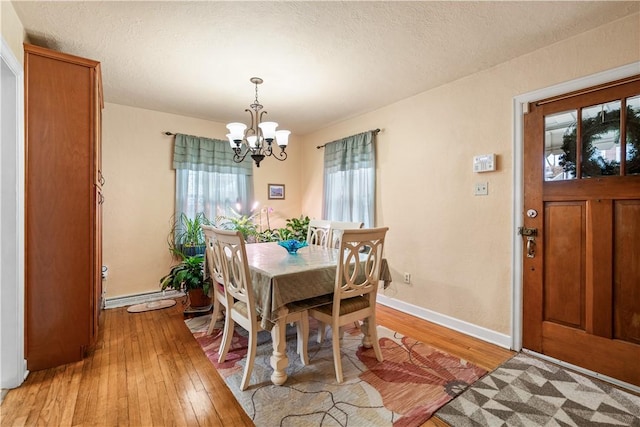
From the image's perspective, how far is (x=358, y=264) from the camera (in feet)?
6.50

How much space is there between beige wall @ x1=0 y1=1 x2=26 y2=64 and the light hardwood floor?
208 cm

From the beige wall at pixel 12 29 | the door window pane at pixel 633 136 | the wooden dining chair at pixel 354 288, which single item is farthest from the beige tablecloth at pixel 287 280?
the beige wall at pixel 12 29

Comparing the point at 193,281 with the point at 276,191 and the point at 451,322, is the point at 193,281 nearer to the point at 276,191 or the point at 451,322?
the point at 276,191

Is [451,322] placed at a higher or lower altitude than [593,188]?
lower

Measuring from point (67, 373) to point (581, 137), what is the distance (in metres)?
3.92

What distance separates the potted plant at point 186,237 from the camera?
148 inches

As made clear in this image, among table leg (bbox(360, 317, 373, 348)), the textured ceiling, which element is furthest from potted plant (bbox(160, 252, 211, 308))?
Result: the textured ceiling

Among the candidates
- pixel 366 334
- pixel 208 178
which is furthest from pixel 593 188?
pixel 208 178

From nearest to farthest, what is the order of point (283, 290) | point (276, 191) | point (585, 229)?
point (283, 290)
point (585, 229)
point (276, 191)

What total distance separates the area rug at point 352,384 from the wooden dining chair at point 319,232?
1120 millimetres

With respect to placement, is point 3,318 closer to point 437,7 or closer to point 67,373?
point 67,373

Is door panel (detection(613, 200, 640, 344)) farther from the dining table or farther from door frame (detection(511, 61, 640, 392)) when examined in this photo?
the dining table

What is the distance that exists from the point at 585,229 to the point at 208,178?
3.98 metres

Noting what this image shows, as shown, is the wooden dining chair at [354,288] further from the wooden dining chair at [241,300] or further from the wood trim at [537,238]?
the wood trim at [537,238]
